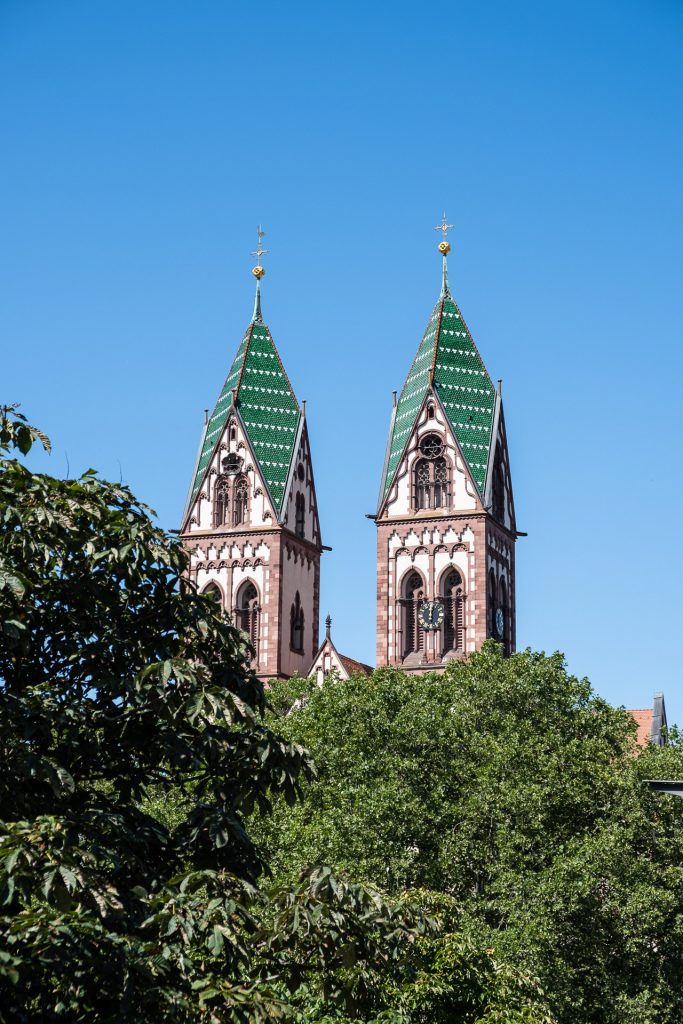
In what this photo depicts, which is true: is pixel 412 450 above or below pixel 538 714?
above

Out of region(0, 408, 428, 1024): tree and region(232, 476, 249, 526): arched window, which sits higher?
region(232, 476, 249, 526): arched window

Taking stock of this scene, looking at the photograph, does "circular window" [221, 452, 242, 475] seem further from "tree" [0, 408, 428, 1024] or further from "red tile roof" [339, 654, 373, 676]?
"tree" [0, 408, 428, 1024]

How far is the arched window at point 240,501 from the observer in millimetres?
56562

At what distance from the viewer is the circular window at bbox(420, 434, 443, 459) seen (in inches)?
2169

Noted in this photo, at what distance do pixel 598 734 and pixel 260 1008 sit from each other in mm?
25199

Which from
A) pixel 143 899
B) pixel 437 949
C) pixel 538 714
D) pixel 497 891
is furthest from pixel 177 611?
pixel 538 714

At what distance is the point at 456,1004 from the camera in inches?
711

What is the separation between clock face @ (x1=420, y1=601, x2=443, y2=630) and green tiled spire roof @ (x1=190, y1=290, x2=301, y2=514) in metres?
6.93

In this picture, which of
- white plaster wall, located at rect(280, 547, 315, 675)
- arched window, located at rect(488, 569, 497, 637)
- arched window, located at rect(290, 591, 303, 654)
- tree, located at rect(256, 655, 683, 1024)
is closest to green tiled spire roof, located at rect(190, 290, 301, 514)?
white plaster wall, located at rect(280, 547, 315, 675)

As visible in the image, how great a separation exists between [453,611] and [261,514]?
835 cm

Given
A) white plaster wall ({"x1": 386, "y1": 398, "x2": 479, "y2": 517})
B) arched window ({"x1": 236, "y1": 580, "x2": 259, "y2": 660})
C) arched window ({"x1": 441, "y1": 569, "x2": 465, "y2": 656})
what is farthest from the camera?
arched window ({"x1": 236, "y1": 580, "x2": 259, "y2": 660})

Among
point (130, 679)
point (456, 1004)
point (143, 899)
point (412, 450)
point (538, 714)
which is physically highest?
point (412, 450)

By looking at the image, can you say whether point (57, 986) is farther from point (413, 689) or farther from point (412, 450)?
point (412, 450)

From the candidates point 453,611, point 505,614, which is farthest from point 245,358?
point 505,614
